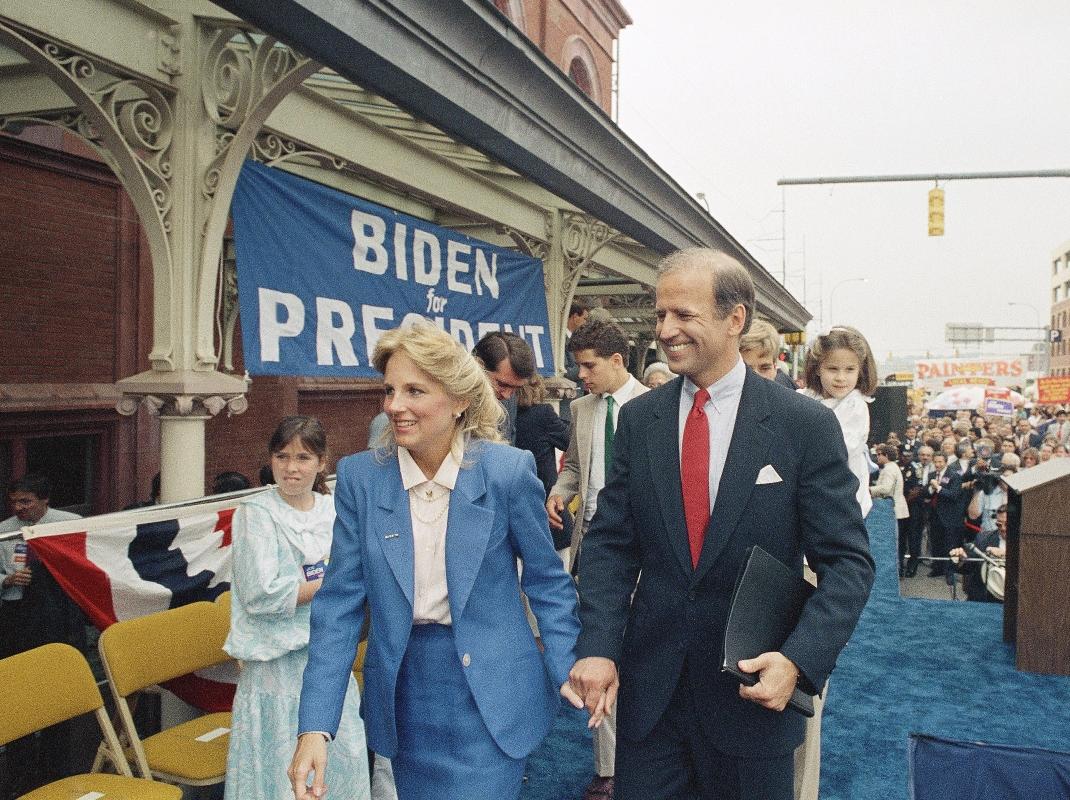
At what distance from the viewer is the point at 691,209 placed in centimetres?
817

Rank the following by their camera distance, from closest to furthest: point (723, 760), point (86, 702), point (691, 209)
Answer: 1. point (723, 760)
2. point (86, 702)
3. point (691, 209)

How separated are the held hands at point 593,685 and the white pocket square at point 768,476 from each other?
1.97 feet

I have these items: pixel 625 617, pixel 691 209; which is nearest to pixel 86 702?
pixel 625 617

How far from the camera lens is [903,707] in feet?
14.9

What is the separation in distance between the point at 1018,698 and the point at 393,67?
179 inches

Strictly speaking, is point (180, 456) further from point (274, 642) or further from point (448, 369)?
point (448, 369)

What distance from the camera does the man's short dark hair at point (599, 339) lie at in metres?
3.87

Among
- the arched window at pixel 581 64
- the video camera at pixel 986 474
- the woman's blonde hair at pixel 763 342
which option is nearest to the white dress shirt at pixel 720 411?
the woman's blonde hair at pixel 763 342

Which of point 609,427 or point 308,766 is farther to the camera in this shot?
point 609,427

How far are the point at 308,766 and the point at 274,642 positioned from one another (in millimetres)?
1187

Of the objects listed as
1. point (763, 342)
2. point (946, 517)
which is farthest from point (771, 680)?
point (946, 517)

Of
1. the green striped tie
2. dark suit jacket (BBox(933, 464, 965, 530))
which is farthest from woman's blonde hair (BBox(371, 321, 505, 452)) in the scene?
dark suit jacket (BBox(933, 464, 965, 530))

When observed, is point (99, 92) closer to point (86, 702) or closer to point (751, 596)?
point (86, 702)

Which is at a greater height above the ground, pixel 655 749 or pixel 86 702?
pixel 655 749
